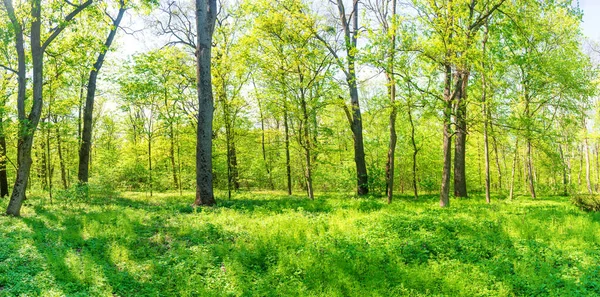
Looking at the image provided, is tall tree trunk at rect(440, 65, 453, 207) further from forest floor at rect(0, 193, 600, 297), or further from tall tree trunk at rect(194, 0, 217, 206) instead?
tall tree trunk at rect(194, 0, 217, 206)

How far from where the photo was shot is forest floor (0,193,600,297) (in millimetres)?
5020

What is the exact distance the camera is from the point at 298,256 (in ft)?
20.8

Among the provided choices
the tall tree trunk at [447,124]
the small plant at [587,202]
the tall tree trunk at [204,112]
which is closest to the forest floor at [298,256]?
the tall tree trunk at [447,124]

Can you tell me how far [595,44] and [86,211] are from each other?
38353mm

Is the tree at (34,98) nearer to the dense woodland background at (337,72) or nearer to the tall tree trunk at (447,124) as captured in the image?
the dense woodland background at (337,72)

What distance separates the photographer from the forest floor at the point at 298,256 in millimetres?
5020

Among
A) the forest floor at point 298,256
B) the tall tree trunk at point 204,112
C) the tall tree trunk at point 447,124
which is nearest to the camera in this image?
the forest floor at point 298,256

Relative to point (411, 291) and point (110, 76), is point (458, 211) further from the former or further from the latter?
point (110, 76)

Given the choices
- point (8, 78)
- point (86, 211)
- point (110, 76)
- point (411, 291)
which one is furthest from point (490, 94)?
point (8, 78)

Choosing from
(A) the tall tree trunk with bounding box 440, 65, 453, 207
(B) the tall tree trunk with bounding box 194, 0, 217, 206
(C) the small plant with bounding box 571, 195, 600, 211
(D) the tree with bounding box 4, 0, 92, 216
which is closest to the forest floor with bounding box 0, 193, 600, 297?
(D) the tree with bounding box 4, 0, 92, 216

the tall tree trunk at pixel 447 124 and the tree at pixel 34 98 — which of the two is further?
the tall tree trunk at pixel 447 124

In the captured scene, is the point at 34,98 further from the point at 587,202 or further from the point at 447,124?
the point at 587,202

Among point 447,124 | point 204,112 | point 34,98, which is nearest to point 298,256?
point 447,124

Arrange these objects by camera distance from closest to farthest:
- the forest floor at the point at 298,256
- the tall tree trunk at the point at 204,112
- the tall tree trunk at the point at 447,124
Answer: the forest floor at the point at 298,256 → the tall tree trunk at the point at 447,124 → the tall tree trunk at the point at 204,112
